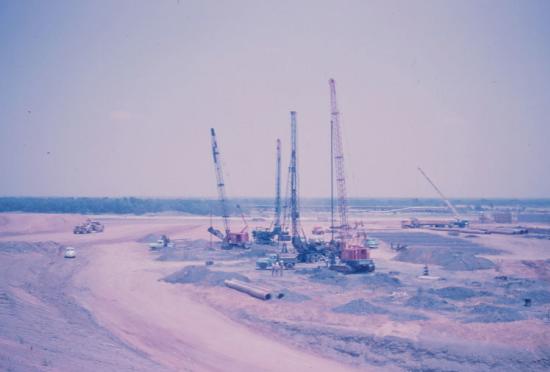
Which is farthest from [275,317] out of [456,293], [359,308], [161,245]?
[161,245]

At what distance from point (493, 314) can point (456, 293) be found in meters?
5.48

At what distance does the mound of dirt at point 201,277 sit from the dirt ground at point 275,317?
0.27 feet

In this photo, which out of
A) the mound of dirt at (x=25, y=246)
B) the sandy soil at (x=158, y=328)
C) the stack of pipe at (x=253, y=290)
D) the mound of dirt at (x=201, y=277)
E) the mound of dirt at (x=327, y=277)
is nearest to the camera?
the sandy soil at (x=158, y=328)

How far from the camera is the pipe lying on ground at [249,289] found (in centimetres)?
2830

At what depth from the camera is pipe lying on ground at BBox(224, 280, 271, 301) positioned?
28.3 m

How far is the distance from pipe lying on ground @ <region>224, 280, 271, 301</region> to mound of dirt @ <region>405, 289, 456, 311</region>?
780 cm

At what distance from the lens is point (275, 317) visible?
24.6 m

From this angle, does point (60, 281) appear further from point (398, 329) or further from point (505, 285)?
point (505, 285)

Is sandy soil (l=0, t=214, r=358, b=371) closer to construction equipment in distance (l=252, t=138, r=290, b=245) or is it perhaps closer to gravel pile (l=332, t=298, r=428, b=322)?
gravel pile (l=332, t=298, r=428, b=322)

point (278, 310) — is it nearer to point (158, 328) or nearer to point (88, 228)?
point (158, 328)

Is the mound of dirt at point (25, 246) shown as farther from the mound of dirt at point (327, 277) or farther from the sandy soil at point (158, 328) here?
the mound of dirt at point (327, 277)

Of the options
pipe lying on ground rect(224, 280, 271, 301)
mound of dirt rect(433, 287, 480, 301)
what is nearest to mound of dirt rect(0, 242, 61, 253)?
pipe lying on ground rect(224, 280, 271, 301)

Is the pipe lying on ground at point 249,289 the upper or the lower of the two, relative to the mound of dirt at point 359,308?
upper

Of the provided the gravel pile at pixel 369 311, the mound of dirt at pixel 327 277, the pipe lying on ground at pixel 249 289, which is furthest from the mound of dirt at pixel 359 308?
the mound of dirt at pixel 327 277
